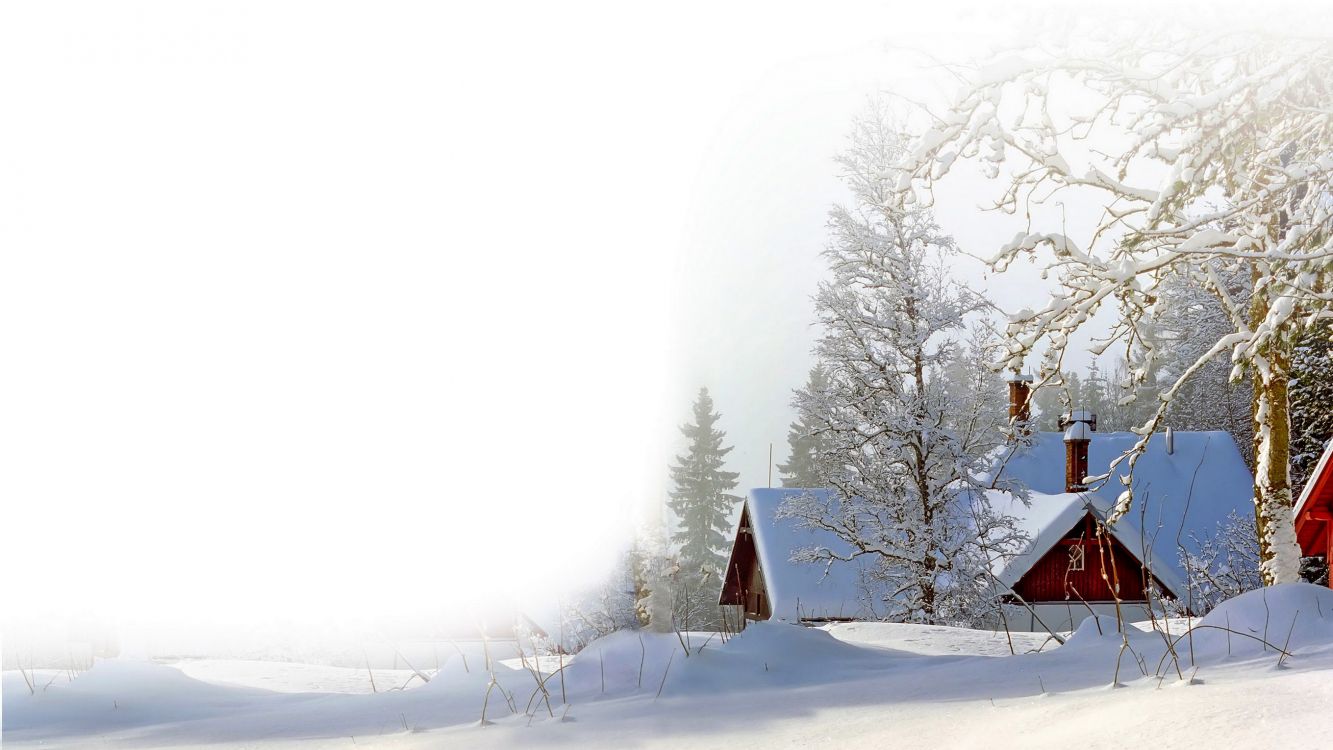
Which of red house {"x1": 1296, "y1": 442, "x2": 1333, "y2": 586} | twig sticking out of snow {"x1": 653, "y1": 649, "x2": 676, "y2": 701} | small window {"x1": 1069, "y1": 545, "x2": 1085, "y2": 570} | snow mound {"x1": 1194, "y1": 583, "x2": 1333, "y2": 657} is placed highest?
red house {"x1": 1296, "y1": 442, "x2": 1333, "y2": 586}

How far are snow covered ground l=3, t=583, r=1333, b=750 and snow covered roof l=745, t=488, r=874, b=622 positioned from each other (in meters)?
14.6

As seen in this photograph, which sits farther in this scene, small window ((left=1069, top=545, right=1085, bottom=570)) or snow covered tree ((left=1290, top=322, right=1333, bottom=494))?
snow covered tree ((left=1290, top=322, right=1333, bottom=494))

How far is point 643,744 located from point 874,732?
32.4 inches

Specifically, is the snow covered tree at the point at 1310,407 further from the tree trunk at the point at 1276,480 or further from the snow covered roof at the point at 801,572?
the snow covered roof at the point at 801,572

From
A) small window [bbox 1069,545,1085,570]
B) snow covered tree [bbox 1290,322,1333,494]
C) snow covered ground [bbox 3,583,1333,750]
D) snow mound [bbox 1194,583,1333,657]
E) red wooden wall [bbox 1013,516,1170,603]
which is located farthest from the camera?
red wooden wall [bbox 1013,516,1170,603]

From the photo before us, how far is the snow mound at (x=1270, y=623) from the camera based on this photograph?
13.9 ft

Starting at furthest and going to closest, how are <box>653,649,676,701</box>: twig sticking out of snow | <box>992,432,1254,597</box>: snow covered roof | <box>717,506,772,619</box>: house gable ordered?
<box>717,506,772,619</box>: house gable
<box>992,432,1254,597</box>: snow covered roof
<box>653,649,676,701</box>: twig sticking out of snow

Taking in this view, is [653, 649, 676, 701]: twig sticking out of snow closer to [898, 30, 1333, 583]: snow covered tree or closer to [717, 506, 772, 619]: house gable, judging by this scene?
[898, 30, 1333, 583]: snow covered tree

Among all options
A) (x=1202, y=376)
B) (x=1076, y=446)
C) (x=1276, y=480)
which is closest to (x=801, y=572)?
(x=1076, y=446)

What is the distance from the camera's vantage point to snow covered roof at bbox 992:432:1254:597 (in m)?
21.7

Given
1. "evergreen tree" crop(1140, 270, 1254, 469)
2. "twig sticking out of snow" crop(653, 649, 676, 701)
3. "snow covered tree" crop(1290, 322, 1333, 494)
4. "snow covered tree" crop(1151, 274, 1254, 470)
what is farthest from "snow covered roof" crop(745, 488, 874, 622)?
"twig sticking out of snow" crop(653, 649, 676, 701)

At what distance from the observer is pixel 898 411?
17938 millimetres

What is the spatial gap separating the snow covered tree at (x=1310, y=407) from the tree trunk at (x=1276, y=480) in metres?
7.37

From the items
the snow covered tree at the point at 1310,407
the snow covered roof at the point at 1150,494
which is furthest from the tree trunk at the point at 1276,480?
the snow covered roof at the point at 1150,494
